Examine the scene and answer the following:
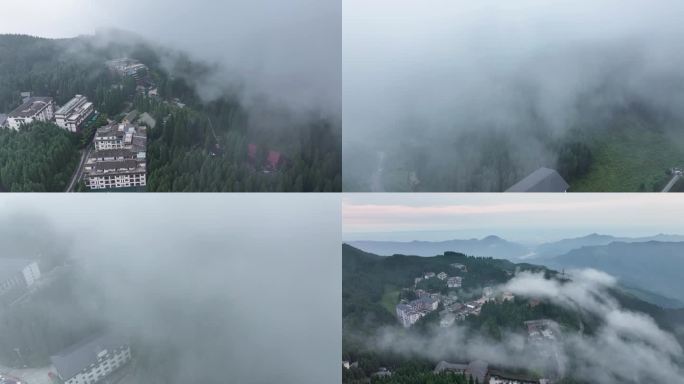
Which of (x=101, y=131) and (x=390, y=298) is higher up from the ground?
(x=101, y=131)

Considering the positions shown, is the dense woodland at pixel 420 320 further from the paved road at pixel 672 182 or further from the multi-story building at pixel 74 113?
the multi-story building at pixel 74 113

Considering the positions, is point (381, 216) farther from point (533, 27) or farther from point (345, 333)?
point (533, 27)

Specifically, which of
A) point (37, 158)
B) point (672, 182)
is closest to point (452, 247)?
point (672, 182)

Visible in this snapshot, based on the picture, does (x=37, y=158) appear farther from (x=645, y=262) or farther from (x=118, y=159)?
(x=645, y=262)

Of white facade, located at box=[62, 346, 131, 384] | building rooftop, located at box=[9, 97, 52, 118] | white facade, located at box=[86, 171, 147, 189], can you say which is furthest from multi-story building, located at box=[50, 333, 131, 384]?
building rooftop, located at box=[9, 97, 52, 118]

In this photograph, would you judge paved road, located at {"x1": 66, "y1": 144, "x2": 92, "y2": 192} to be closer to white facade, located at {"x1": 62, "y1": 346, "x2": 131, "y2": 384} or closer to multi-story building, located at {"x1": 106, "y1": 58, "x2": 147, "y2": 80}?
A: multi-story building, located at {"x1": 106, "y1": 58, "x2": 147, "y2": 80}

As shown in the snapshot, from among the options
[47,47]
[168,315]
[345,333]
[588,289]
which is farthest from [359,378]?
[47,47]
